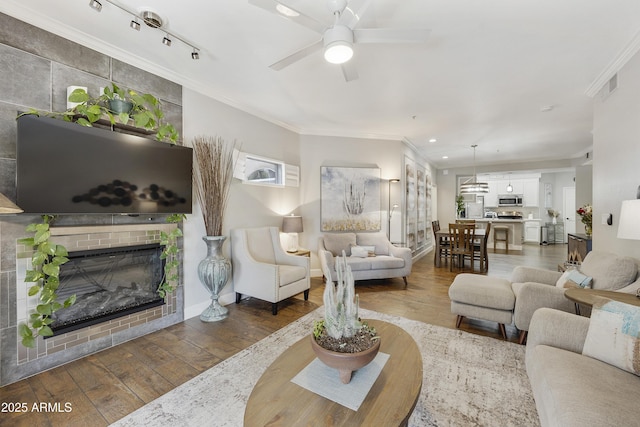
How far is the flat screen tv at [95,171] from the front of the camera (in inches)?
76.1

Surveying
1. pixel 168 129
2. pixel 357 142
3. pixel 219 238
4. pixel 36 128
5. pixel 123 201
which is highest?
pixel 357 142

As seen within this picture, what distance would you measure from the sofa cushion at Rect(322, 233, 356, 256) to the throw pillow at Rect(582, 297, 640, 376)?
337cm

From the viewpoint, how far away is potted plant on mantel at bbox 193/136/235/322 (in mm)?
3047

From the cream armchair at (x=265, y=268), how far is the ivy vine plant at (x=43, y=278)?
166 centimetres

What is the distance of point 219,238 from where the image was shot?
3.10 m

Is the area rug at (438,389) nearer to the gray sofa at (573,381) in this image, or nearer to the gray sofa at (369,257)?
the gray sofa at (573,381)

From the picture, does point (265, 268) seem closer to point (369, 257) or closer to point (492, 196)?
point (369, 257)

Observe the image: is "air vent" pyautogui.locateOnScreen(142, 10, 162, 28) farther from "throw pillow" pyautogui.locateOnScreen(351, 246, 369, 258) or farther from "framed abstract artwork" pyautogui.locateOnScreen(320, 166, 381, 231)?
"throw pillow" pyautogui.locateOnScreen(351, 246, 369, 258)

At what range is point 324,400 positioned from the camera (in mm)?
1200

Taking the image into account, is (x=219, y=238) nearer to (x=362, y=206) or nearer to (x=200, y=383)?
(x=200, y=383)

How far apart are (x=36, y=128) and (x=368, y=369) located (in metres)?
2.85

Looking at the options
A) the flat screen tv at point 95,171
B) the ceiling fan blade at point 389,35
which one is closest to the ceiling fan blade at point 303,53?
the ceiling fan blade at point 389,35

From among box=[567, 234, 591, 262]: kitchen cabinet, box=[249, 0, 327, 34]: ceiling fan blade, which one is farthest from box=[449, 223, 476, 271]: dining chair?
box=[249, 0, 327, 34]: ceiling fan blade

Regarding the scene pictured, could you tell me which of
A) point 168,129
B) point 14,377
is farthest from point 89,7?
point 14,377
